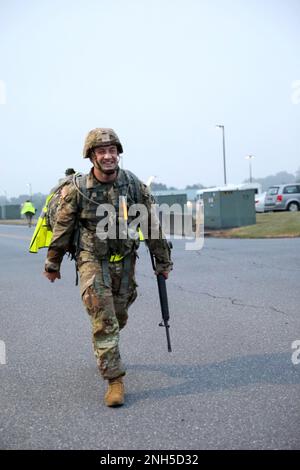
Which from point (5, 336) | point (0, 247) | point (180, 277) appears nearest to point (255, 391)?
point (5, 336)

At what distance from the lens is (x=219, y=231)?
830 inches

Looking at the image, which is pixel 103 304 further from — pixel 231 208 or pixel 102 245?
pixel 231 208

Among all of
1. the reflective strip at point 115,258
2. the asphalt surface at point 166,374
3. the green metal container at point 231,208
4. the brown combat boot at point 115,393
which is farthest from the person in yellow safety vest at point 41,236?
the green metal container at point 231,208

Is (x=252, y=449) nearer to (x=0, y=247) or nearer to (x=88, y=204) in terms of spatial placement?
(x=88, y=204)

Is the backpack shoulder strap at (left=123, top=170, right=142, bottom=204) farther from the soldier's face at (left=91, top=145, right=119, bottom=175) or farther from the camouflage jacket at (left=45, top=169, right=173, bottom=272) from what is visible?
the soldier's face at (left=91, top=145, right=119, bottom=175)

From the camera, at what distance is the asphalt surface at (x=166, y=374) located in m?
3.44

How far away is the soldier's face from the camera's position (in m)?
4.27

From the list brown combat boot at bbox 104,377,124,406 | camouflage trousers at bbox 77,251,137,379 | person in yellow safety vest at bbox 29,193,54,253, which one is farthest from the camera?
person in yellow safety vest at bbox 29,193,54,253

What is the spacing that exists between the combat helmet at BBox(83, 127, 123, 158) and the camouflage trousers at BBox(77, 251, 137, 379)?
770 millimetres

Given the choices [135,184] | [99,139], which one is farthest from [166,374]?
[99,139]

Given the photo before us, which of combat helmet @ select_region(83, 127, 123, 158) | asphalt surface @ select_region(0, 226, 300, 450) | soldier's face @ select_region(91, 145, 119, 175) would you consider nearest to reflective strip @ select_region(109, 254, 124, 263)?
soldier's face @ select_region(91, 145, 119, 175)

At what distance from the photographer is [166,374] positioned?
4.63 m

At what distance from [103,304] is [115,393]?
0.61 m

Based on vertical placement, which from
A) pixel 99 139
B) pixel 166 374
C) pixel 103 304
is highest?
pixel 99 139
